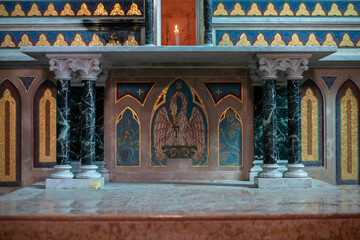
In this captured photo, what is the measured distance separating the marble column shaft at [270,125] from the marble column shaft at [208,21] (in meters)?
1.46

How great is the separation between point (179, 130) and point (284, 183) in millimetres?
2271

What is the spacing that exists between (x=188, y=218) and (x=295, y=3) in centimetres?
522

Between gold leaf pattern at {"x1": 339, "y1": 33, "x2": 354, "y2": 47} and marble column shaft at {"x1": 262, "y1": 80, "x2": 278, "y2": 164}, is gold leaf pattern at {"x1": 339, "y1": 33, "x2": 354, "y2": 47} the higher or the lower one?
the higher one

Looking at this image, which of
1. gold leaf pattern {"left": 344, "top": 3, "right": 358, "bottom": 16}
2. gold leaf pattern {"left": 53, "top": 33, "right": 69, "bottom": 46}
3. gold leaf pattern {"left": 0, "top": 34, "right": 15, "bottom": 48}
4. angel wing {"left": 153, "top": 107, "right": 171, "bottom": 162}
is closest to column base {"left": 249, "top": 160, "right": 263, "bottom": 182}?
angel wing {"left": 153, "top": 107, "right": 171, "bottom": 162}

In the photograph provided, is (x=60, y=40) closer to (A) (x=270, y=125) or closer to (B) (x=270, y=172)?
(A) (x=270, y=125)

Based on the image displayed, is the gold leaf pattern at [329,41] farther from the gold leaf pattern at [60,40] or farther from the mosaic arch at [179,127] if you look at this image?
the gold leaf pattern at [60,40]

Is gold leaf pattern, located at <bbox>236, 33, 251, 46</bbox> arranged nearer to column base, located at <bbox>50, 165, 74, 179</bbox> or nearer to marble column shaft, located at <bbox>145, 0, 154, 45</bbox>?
marble column shaft, located at <bbox>145, 0, 154, 45</bbox>

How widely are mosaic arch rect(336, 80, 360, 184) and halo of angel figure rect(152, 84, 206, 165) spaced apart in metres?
2.75

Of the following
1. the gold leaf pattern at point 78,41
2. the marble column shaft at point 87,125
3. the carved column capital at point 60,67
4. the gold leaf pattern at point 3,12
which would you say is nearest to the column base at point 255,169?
the marble column shaft at point 87,125

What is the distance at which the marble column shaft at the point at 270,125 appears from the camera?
720 cm

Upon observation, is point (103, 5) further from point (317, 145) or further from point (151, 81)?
point (317, 145)

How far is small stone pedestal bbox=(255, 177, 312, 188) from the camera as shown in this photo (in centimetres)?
706

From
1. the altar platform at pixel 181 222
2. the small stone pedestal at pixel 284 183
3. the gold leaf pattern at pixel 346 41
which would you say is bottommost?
the altar platform at pixel 181 222

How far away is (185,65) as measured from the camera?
8.11m
